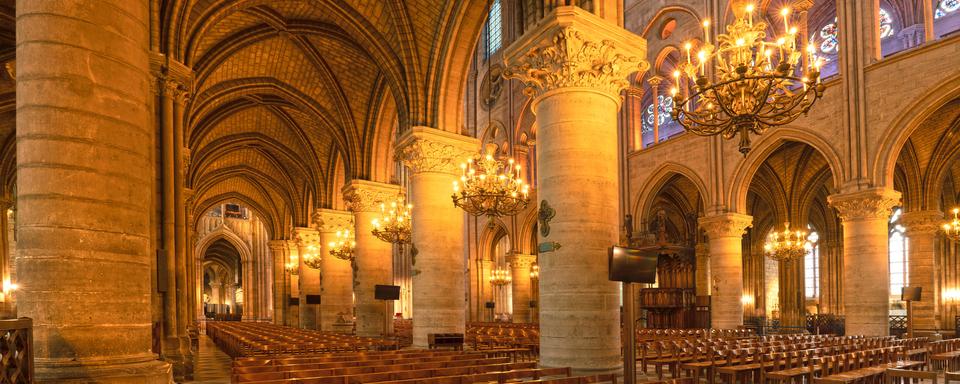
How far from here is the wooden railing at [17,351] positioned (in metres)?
3.94

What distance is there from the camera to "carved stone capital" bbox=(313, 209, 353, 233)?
27.2 metres

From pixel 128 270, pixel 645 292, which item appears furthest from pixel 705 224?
pixel 128 270

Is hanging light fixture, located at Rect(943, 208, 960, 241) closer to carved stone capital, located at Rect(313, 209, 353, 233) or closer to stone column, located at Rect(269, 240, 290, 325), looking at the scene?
carved stone capital, located at Rect(313, 209, 353, 233)

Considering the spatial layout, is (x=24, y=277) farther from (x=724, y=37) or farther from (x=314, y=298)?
(x=314, y=298)

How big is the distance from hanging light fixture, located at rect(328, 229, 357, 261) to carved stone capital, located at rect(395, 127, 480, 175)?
842 centimetres

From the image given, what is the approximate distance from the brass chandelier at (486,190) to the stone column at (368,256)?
6664mm

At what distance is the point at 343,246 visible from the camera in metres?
24.6

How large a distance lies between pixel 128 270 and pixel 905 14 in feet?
94.8

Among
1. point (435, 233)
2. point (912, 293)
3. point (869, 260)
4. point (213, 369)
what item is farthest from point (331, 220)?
point (912, 293)

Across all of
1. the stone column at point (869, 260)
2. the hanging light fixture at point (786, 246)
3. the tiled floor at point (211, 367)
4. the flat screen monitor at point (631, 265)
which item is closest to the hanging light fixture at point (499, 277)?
the hanging light fixture at point (786, 246)

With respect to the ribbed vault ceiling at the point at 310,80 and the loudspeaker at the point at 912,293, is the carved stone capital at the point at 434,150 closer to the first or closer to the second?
the ribbed vault ceiling at the point at 310,80

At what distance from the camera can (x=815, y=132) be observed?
18.8m

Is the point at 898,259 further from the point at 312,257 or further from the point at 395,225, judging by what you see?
the point at 312,257

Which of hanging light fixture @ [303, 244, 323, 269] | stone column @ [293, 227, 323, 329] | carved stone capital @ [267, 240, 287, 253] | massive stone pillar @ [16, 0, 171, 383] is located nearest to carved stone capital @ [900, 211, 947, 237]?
stone column @ [293, 227, 323, 329]
